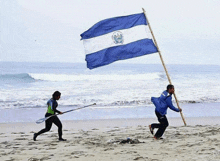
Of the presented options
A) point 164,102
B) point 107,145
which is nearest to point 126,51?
point 164,102

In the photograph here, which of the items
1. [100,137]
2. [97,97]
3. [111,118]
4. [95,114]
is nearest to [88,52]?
[100,137]

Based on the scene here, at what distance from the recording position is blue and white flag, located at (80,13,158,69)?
874cm

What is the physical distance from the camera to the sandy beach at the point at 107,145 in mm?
5926

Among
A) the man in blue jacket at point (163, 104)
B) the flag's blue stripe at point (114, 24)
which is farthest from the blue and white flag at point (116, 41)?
the man in blue jacket at point (163, 104)

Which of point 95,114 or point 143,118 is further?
point 95,114

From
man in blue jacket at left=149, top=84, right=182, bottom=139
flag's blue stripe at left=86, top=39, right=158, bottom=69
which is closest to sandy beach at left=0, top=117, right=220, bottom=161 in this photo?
man in blue jacket at left=149, top=84, right=182, bottom=139

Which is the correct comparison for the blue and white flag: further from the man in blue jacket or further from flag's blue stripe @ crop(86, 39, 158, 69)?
the man in blue jacket

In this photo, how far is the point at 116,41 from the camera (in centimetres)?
879

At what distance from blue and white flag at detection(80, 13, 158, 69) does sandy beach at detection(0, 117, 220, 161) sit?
196 centimetres

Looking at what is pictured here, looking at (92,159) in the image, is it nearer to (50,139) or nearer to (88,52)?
(50,139)

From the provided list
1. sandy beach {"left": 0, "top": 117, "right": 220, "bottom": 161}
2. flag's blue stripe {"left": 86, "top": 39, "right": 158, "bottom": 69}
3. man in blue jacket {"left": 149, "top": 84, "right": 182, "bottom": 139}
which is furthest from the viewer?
flag's blue stripe {"left": 86, "top": 39, "right": 158, "bottom": 69}

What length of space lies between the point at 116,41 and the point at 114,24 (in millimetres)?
434

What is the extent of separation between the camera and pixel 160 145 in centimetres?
687

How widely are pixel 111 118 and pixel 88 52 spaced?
14.1 ft
